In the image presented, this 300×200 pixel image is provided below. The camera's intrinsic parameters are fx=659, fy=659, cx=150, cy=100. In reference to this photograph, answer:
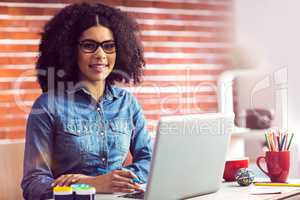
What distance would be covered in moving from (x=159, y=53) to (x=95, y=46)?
5.39ft

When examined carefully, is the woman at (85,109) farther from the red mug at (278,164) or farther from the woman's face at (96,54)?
the red mug at (278,164)

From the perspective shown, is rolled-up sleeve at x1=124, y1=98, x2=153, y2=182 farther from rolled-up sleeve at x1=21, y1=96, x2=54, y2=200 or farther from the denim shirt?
rolled-up sleeve at x1=21, y1=96, x2=54, y2=200

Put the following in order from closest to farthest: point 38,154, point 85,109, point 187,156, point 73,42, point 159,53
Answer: point 187,156, point 38,154, point 85,109, point 73,42, point 159,53

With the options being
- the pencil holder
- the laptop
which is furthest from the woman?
the pencil holder

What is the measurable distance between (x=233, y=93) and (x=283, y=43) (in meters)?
0.43

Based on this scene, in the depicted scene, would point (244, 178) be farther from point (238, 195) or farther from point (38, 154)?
point (38, 154)

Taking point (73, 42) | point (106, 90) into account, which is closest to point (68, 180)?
point (106, 90)

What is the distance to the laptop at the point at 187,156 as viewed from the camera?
5.47ft

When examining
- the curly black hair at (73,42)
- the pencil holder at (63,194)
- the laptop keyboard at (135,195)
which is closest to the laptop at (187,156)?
the laptop keyboard at (135,195)

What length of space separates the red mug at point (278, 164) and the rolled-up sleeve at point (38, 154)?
0.66m

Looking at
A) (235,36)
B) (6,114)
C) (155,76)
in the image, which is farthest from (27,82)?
(235,36)

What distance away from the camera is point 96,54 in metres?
2.24

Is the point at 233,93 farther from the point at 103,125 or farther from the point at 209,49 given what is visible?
the point at 103,125

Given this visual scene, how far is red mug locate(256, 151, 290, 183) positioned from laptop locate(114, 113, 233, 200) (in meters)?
0.20
